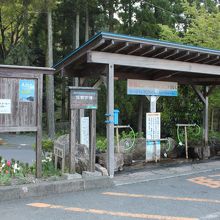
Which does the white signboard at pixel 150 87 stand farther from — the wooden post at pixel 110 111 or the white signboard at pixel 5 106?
the white signboard at pixel 5 106

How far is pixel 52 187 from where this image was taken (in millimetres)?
5672

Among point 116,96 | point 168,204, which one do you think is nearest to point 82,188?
point 168,204

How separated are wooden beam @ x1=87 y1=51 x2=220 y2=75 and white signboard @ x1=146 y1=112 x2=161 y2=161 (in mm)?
1792

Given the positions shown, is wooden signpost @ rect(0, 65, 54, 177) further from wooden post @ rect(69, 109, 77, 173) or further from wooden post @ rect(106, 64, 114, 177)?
wooden post @ rect(106, 64, 114, 177)

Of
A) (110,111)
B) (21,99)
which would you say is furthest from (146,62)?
(21,99)

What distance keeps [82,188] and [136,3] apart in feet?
55.6

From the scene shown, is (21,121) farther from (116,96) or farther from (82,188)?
(116,96)

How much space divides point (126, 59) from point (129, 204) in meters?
3.17

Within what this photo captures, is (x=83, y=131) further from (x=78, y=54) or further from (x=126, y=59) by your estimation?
(x=126, y=59)

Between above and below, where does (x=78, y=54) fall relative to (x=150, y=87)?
above

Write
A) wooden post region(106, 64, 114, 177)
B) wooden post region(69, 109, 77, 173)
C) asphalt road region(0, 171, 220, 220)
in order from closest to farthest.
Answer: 1. asphalt road region(0, 171, 220, 220)
2. wooden post region(69, 109, 77, 173)
3. wooden post region(106, 64, 114, 177)

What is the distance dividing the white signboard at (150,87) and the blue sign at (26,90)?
10.3 feet

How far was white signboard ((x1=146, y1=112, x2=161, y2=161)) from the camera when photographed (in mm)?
8922

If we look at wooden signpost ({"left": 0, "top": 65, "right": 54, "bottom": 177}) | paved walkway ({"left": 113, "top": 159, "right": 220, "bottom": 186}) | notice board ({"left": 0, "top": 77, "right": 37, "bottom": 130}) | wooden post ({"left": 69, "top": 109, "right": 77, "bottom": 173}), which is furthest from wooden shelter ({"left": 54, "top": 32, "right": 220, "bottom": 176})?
notice board ({"left": 0, "top": 77, "right": 37, "bottom": 130})
